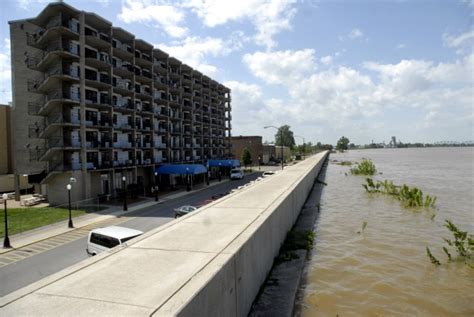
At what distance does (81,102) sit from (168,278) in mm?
34952

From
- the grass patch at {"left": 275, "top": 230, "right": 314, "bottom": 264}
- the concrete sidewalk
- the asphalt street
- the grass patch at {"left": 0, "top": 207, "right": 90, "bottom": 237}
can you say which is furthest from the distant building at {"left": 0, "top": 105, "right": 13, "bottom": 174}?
the grass patch at {"left": 275, "top": 230, "right": 314, "bottom": 264}

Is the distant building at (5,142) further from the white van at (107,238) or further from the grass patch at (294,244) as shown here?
the grass patch at (294,244)

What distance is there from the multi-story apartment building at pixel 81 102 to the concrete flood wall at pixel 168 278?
30.2 metres

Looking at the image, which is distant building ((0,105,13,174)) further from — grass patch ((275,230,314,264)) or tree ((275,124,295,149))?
tree ((275,124,295,149))

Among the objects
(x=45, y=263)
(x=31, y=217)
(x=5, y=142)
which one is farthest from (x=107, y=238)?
(x=5, y=142)

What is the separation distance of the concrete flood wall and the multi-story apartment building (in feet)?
99.0

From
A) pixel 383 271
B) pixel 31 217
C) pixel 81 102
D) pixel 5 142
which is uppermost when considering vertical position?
pixel 81 102

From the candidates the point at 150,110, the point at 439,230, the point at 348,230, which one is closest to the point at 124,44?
the point at 150,110

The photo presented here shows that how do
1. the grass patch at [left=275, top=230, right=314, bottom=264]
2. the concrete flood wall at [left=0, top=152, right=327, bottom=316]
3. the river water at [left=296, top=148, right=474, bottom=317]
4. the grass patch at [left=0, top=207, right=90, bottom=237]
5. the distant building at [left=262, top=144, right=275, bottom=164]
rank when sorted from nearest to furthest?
1. the concrete flood wall at [left=0, top=152, right=327, bottom=316]
2. the river water at [left=296, top=148, right=474, bottom=317]
3. the grass patch at [left=275, top=230, right=314, bottom=264]
4. the grass patch at [left=0, top=207, right=90, bottom=237]
5. the distant building at [left=262, top=144, right=275, bottom=164]

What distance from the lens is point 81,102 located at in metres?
36.6

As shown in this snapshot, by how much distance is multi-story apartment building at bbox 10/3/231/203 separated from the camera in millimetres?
35406

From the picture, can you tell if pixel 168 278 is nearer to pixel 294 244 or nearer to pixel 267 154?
pixel 294 244

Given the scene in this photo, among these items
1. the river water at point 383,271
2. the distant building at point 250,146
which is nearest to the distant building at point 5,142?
the river water at point 383,271

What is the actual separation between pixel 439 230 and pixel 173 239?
1733 centimetres
